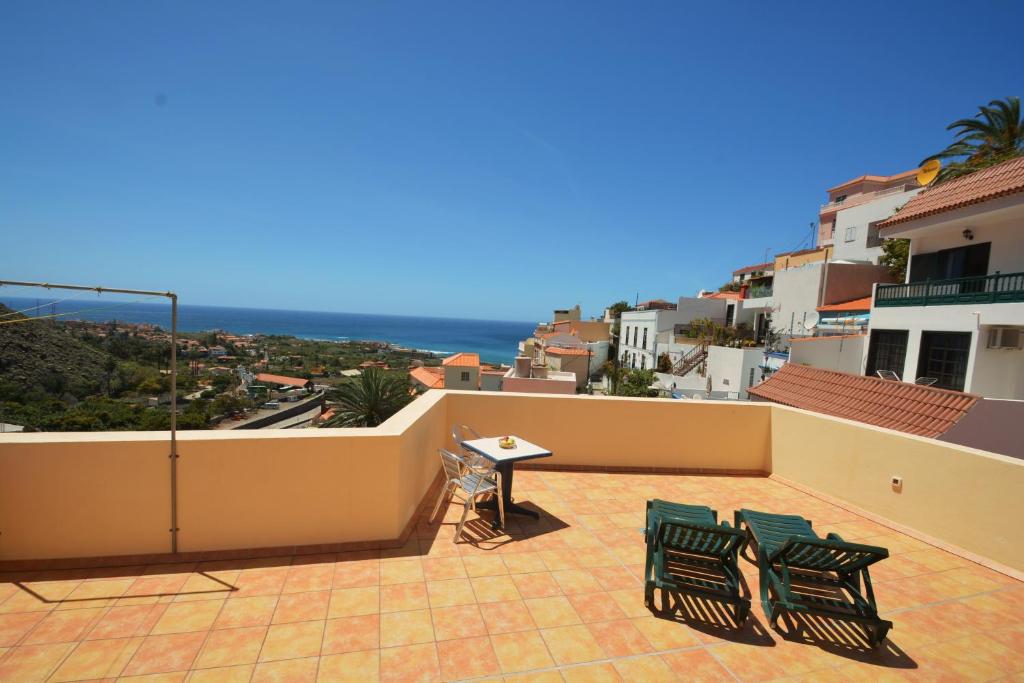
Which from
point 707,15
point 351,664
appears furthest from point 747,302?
point 351,664

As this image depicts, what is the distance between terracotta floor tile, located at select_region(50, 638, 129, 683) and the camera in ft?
7.72

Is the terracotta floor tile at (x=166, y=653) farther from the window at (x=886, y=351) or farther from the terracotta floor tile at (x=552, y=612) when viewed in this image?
the window at (x=886, y=351)

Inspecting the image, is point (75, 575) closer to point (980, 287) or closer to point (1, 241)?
point (1, 241)

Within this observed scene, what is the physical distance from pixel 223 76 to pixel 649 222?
49.9m

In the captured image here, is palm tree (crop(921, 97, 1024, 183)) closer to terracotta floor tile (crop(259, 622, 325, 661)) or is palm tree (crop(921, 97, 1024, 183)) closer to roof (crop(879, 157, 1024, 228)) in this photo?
roof (crop(879, 157, 1024, 228))

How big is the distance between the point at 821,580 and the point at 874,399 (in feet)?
25.2

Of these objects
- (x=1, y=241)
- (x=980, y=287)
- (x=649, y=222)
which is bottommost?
(x=1, y=241)

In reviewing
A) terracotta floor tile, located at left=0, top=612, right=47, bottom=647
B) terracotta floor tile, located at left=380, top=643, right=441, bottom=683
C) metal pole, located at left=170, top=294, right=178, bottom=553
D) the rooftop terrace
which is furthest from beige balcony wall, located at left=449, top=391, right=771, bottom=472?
terracotta floor tile, located at left=0, top=612, right=47, bottom=647

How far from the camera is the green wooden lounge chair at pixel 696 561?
3.12m

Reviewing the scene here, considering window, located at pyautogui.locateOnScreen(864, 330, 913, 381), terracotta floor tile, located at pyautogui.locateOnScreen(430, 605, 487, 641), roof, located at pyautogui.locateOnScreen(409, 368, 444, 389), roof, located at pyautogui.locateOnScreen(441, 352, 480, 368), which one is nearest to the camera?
terracotta floor tile, located at pyautogui.locateOnScreen(430, 605, 487, 641)

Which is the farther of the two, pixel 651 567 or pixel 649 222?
pixel 649 222

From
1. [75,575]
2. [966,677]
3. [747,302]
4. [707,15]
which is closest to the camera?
[966,677]

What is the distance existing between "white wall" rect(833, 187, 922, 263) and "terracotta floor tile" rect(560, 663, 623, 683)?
30.6m

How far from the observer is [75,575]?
3.30 metres
